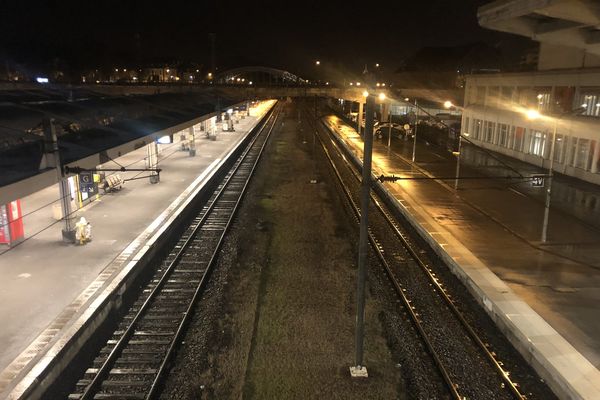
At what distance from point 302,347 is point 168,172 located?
18460mm

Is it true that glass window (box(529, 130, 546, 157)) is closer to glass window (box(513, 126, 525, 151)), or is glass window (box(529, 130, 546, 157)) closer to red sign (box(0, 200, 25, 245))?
glass window (box(513, 126, 525, 151))

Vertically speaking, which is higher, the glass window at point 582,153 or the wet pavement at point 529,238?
the glass window at point 582,153

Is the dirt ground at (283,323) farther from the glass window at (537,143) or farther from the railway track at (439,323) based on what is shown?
the glass window at (537,143)

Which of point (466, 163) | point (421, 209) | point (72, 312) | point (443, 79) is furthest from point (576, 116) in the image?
point (443, 79)

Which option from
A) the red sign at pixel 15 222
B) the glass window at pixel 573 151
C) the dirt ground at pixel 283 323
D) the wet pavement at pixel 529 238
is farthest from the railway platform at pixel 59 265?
the glass window at pixel 573 151

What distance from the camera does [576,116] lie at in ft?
80.8

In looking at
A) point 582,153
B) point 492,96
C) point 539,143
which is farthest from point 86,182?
point 492,96

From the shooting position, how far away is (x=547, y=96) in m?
28.3

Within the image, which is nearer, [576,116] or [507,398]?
[507,398]

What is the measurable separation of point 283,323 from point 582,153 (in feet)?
66.0

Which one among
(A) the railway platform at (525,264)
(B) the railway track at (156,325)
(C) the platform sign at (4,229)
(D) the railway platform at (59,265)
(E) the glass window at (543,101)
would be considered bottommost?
(B) the railway track at (156,325)

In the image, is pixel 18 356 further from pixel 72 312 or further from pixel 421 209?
pixel 421 209

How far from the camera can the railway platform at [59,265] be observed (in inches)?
339

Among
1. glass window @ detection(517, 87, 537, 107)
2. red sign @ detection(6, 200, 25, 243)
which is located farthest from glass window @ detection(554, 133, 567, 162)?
red sign @ detection(6, 200, 25, 243)
